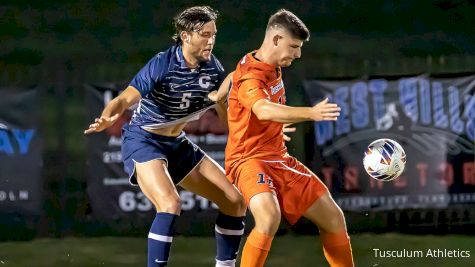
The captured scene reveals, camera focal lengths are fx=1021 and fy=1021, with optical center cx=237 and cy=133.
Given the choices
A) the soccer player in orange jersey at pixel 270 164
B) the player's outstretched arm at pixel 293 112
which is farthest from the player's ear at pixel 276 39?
the player's outstretched arm at pixel 293 112

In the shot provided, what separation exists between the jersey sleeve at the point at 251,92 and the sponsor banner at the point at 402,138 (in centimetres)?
482

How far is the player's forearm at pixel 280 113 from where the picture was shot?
231 inches

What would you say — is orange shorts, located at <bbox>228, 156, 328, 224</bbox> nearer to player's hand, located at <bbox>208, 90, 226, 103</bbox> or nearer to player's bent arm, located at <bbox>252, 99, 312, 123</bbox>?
player's bent arm, located at <bbox>252, 99, 312, 123</bbox>

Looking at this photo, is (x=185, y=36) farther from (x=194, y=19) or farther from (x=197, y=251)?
(x=197, y=251)

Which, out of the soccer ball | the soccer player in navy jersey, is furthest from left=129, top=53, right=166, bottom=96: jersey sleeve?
the soccer ball

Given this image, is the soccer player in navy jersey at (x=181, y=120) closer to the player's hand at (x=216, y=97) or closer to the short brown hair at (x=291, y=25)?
the player's hand at (x=216, y=97)

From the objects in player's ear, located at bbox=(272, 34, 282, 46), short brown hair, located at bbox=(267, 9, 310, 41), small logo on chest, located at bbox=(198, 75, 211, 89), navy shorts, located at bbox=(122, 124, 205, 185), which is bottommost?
navy shorts, located at bbox=(122, 124, 205, 185)

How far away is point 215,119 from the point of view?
10898mm

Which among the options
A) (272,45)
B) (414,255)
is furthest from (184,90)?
(414,255)

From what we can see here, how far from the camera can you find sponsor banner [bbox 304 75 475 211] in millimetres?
11031

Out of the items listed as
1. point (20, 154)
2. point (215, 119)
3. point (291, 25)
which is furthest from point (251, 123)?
point (20, 154)

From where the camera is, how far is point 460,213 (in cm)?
1114

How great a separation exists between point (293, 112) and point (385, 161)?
3.42ft

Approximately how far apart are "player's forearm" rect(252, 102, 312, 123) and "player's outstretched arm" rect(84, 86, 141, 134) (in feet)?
3.36
